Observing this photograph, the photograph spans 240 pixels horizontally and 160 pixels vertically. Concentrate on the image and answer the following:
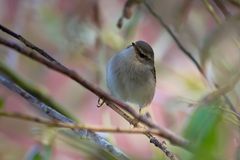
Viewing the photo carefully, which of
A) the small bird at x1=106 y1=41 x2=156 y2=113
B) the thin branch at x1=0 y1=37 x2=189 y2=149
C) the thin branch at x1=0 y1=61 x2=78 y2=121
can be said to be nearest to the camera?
the thin branch at x1=0 y1=37 x2=189 y2=149

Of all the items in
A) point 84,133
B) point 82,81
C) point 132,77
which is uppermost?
point 82,81

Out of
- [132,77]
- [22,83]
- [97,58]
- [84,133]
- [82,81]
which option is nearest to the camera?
[82,81]

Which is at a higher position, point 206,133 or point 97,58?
point 206,133

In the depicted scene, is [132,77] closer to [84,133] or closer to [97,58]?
[97,58]

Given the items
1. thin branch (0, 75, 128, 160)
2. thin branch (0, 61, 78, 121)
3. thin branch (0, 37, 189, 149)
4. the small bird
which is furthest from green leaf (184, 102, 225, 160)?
the small bird

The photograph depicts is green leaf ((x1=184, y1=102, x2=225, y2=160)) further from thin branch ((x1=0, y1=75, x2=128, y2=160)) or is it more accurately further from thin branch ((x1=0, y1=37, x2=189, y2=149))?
thin branch ((x1=0, y1=75, x2=128, y2=160))

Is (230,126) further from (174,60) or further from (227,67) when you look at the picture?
(174,60)

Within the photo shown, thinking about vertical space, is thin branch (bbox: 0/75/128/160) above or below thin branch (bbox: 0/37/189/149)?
below

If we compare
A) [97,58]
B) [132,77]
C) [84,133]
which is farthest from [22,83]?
[97,58]
